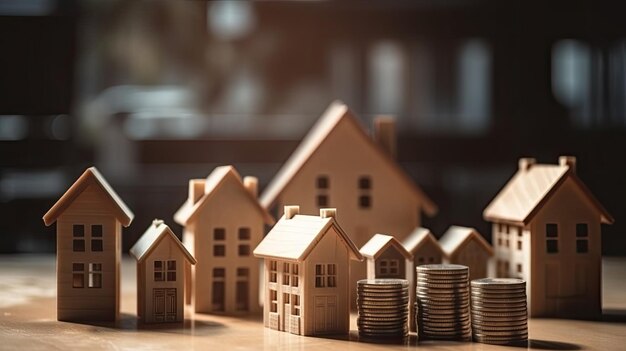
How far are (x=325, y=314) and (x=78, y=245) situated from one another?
1119 mm

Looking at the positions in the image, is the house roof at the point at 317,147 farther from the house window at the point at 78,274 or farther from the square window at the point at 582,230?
the house window at the point at 78,274

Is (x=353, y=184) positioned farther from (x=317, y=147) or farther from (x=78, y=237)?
(x=78, y=237)

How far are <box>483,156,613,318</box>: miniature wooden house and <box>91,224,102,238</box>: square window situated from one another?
1.82 meters

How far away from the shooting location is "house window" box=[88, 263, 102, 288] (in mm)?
4516

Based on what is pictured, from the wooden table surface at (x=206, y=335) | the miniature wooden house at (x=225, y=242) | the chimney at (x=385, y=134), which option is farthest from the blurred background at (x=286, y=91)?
the miniature wooden house at (x=225, y=242)

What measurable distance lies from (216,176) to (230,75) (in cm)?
313

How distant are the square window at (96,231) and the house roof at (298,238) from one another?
26.7 inches

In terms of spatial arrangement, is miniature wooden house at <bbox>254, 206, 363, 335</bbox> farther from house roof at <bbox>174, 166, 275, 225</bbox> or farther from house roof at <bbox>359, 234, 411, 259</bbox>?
house roof at <bbox>174, 166, 275, 225</bbox>

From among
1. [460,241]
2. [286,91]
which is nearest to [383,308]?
[460,241]

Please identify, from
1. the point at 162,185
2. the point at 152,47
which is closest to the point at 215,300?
the point at 162,185

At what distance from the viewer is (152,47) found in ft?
26.0

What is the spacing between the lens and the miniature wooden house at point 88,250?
449 cm

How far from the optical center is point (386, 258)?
179 inches

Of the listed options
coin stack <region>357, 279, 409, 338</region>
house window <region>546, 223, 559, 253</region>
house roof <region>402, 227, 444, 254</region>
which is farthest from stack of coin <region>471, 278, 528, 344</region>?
house window <region>546, 223, 559, 253</region>
